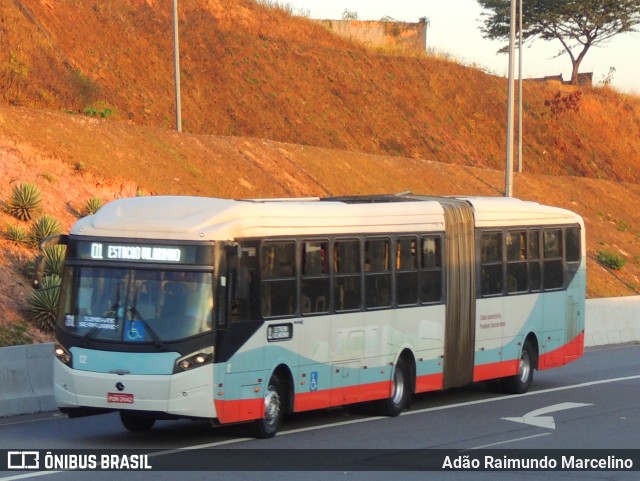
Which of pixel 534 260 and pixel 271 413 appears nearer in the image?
pixel 271 413

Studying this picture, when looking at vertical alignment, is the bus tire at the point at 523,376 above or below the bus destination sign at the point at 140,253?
below

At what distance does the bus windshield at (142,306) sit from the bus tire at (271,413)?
1.42 metres

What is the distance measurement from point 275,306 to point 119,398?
241cm

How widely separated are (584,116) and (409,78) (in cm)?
1432

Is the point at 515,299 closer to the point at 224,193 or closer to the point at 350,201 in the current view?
the point at 350,201

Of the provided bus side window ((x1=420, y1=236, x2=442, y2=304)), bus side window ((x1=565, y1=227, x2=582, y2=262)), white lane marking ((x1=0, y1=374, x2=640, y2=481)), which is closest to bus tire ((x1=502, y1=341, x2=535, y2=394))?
white lane marking ((x1=0, y1=374, x2=640, y2=481))

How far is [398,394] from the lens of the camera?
59.5 ft

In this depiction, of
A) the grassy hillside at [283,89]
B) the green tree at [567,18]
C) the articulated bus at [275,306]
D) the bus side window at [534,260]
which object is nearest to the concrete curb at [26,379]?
the articulated bus at [275,306]

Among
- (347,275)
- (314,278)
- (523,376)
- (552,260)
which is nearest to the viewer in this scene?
(314,278)

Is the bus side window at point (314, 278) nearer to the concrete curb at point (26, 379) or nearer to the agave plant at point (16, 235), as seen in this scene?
the concrete curb at point (26, 379)

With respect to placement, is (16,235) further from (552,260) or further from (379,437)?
(379,437)

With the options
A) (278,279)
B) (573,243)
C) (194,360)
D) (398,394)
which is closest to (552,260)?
(573,243)

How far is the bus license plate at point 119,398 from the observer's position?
14016mm

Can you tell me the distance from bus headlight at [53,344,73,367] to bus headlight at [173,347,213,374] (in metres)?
1.33
